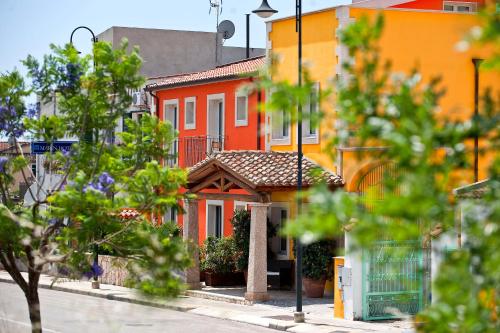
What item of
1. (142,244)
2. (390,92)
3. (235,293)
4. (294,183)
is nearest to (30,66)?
(142,244)

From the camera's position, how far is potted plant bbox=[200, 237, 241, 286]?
1193 inches

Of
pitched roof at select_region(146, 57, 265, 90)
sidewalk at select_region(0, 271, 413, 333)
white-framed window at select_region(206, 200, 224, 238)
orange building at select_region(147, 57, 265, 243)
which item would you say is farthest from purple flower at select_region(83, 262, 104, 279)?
white-framed window at select_region(206, 200, 224, 238)

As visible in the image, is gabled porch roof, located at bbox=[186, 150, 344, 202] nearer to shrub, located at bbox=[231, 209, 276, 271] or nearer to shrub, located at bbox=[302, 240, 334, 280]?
shrub, located at bbox=[231, 209, 276, 271]

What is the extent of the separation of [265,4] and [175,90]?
539cm

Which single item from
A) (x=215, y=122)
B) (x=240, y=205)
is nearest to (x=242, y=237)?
(x=240, y=205)

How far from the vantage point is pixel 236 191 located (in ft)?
105

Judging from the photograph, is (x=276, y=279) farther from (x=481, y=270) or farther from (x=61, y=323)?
(x=481, y=270)

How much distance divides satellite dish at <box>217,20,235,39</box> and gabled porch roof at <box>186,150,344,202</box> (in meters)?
16.4

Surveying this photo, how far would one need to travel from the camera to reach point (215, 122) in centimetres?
3388

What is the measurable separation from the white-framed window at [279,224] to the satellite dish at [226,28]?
666 inches

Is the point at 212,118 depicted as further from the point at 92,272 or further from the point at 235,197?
the point at 92,272

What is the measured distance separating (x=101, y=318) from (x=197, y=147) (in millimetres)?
8011

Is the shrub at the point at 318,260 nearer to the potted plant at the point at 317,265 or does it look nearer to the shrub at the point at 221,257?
the potted plant at the point at 317,265

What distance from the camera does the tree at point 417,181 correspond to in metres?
3.63
